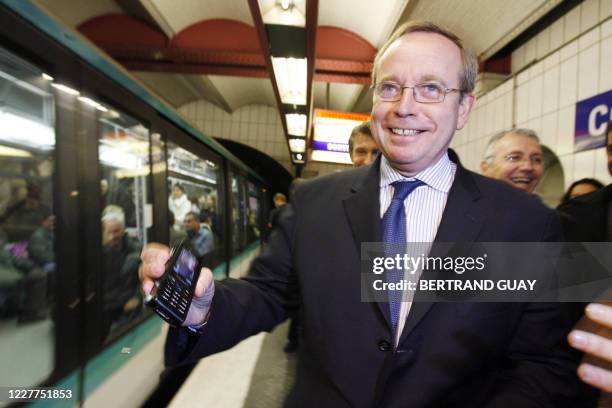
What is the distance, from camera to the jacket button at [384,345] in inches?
35.2

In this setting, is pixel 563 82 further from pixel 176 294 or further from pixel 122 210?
pixel 176 294

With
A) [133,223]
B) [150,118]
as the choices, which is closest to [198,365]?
[133,223]

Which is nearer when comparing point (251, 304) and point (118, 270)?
point (251, 304)

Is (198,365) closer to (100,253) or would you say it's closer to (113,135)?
(100,253)

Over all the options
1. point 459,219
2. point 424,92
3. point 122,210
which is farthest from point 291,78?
point 459,219

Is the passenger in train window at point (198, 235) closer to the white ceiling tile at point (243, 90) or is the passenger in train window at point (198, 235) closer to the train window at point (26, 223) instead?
the train window at point (26, 223)

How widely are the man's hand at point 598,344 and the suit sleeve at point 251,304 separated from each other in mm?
702

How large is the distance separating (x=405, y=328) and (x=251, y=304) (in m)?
0.41

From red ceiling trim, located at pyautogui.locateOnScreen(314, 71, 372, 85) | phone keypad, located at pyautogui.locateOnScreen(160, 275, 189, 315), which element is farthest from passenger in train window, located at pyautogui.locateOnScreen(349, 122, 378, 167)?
red ceiling trim, located at pyautogui.locateOnScreen(314, 71, 372, 85)

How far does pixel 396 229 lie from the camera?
1.01 meters

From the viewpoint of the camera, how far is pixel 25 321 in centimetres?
137

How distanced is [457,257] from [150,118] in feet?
7.13

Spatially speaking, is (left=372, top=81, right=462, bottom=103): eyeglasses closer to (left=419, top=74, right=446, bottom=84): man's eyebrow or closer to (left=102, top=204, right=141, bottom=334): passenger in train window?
(left=419, top=74, right=446, bottom=84): man's eyebrow

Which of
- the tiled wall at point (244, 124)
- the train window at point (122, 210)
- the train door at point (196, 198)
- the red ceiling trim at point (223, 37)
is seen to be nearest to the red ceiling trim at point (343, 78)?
the red ceiling trim at point (223, 37)
